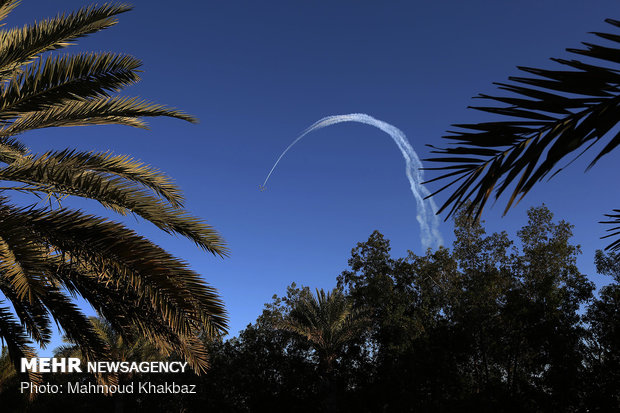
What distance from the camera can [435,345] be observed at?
87.6ft

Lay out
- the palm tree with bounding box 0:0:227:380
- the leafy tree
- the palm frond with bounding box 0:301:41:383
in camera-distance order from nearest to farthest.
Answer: the palm tree with bounding box 0:0:227:380 → the palm frond with bounding box 0:301:41:383 → the leafy tree

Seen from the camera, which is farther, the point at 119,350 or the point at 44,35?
the point at 119,350

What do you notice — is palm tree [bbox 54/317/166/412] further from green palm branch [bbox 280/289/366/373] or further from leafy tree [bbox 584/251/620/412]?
leafy tree [bbox 584/251/620/412]

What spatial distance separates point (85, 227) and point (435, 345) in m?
24.4

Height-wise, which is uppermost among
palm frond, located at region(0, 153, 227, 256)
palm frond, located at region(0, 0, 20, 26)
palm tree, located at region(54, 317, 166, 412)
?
palm frond, located at region(0, 0, 20, 26)

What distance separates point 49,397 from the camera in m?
32.4

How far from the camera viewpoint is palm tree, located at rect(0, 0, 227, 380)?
5992 mm

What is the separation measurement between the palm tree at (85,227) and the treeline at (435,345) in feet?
60.3

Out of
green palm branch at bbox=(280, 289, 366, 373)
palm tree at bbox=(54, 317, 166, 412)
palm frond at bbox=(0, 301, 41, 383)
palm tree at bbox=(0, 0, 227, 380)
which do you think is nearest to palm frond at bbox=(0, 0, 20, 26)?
palm tree at bbox=(0, 0, 227, 380)

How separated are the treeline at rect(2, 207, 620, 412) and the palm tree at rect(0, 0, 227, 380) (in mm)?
18391

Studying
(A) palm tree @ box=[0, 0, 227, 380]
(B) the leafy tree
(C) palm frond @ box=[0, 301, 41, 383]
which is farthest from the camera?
(B) the leafy tree

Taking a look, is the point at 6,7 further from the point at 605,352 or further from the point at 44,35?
the point at 605,352

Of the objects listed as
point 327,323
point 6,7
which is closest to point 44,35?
point 6,7

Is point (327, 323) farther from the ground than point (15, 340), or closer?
farther from the ground
